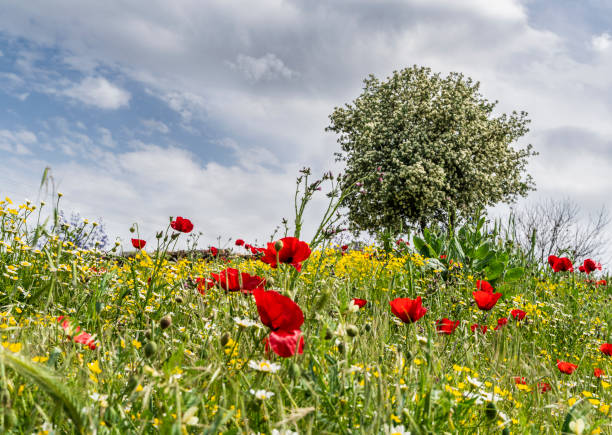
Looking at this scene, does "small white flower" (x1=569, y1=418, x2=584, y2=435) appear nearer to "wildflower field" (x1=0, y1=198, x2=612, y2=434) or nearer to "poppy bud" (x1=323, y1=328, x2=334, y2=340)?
"wildflower field" (x1=0, y1=198, x2=612, y2=434)

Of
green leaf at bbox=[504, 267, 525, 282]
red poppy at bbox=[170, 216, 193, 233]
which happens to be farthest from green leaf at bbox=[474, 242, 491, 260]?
red poppy at bbox=[170, 216, 193, 233]

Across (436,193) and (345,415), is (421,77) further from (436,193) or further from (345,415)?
(345,415)

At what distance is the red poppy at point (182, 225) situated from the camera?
2.85 meters

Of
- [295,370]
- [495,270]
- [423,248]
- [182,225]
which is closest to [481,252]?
[495,270]

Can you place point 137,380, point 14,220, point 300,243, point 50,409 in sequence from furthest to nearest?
point 14,220 → point 300,243 → point 50,409 → point 137,380

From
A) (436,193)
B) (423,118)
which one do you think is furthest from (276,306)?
(423,118)

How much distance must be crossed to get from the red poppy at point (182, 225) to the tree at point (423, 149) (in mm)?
17601

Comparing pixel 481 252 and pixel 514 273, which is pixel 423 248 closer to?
pixel 481 252

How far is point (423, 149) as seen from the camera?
20.8 meters

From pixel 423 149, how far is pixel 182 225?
19.3m

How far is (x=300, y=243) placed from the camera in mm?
1972

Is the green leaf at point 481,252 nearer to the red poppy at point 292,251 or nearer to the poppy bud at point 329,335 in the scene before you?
the red poppy at point 292,251

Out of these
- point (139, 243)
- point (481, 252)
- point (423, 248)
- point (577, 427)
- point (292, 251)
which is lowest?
point (577, 427)

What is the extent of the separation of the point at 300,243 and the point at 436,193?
19.7 meters
